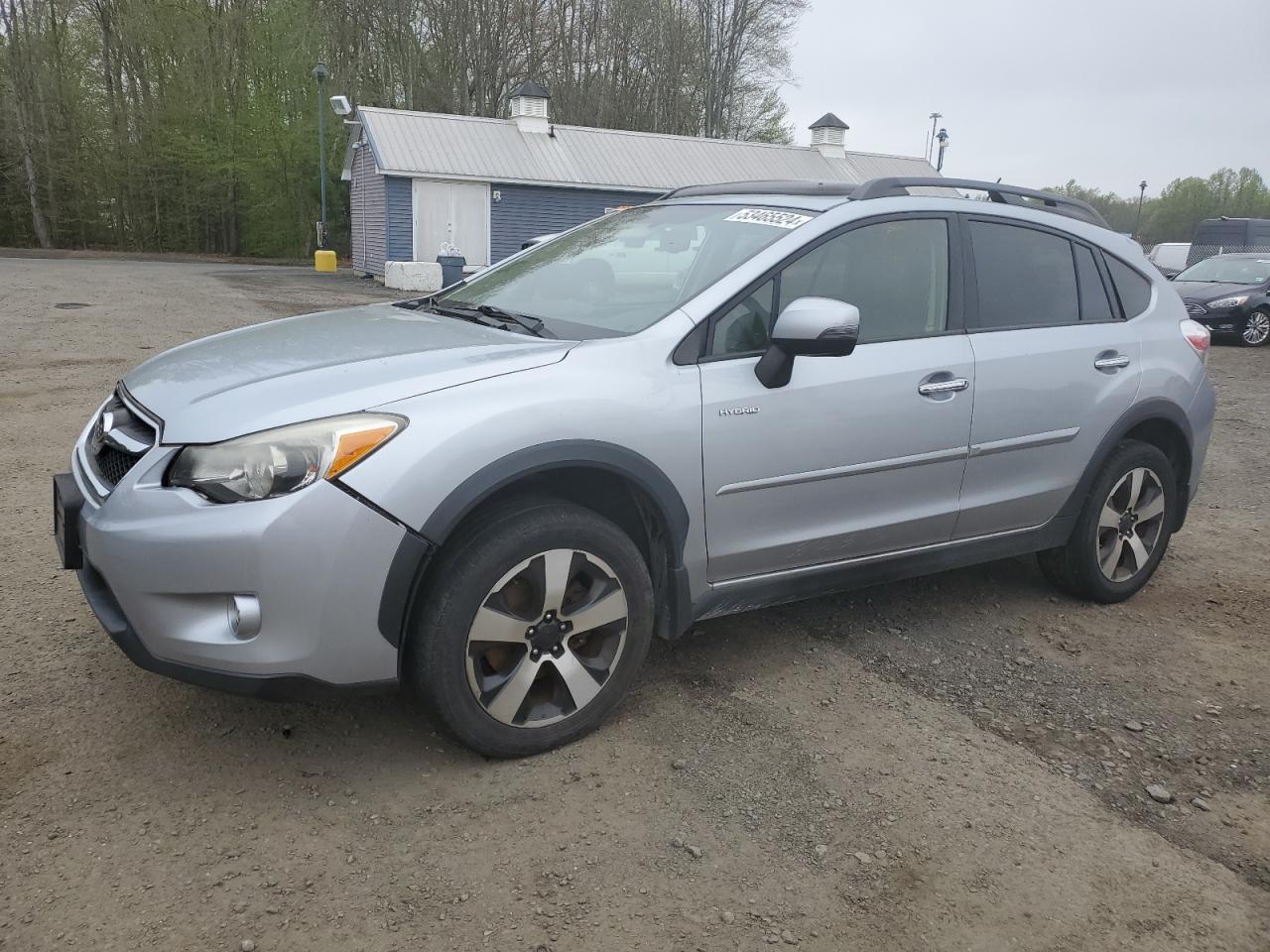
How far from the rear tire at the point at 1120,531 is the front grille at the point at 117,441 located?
3.59m

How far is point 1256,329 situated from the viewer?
16594 mm

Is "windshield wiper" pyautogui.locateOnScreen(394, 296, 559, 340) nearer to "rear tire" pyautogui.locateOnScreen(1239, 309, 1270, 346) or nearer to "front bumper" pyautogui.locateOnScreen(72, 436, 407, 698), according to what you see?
"front bumper" pyautogui.locateOnScreen(72, 436, 407, 698)

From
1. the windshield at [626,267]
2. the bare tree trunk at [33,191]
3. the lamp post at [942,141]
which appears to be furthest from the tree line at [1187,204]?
the windshield at [626,267]

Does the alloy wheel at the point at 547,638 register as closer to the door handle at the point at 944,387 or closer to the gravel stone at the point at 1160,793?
the door handle at the point at 944,387

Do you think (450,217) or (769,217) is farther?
(450,217)

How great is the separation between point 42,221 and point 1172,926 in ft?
138

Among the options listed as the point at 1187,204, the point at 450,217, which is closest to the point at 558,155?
the point at 450,217

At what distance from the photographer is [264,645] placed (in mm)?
2543

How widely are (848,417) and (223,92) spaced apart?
132ft

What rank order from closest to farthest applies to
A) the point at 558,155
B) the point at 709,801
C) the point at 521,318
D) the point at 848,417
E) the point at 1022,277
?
the point at 709,801 → the point at 848,417 → the point at 521,318 → the point at 1022,277 → the point at 558,155

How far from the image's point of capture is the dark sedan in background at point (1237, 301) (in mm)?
16438

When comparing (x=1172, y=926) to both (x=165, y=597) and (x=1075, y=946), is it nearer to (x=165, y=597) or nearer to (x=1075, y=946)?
(x=1075, y=946)

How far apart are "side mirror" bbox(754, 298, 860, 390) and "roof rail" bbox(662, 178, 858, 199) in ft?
2.71

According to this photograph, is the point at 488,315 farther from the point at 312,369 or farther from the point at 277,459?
the point at 277,459
